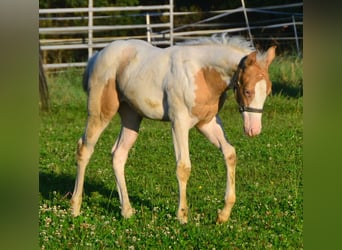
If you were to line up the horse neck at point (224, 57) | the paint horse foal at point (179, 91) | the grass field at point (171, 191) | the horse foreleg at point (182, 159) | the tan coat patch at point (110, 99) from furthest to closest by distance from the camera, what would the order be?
the tan coat patch at point (110, 99) < the horse foreleg at point (182, 159) < the horse neck at point (224, 57) < the paint horse foal at point (179, 91) < the grass field at point (171, 191)

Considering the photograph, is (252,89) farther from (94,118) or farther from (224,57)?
(94,118)

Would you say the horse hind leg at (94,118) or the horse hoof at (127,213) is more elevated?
the horse hind leg at (94,118)

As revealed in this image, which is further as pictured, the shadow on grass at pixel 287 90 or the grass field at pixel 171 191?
the shadow on grass at pixel 287 90

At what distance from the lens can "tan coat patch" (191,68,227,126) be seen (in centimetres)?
667

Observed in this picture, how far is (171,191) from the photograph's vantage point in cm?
834

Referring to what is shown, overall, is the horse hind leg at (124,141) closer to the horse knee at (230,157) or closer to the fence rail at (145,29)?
the horse knee at (230,157)

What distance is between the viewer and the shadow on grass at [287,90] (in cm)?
1653

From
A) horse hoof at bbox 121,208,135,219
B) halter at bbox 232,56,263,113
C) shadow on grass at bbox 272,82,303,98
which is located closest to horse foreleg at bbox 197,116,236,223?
halter at bbox 232,56,263,113

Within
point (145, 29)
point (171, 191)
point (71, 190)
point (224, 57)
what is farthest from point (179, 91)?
point (145, 29)

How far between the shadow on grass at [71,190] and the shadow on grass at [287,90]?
26.2 ft

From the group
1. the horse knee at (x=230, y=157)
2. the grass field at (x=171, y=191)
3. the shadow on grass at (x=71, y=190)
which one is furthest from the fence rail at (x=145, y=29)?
the horse knee at (x=230, y=157)

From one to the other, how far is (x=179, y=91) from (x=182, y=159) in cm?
66
